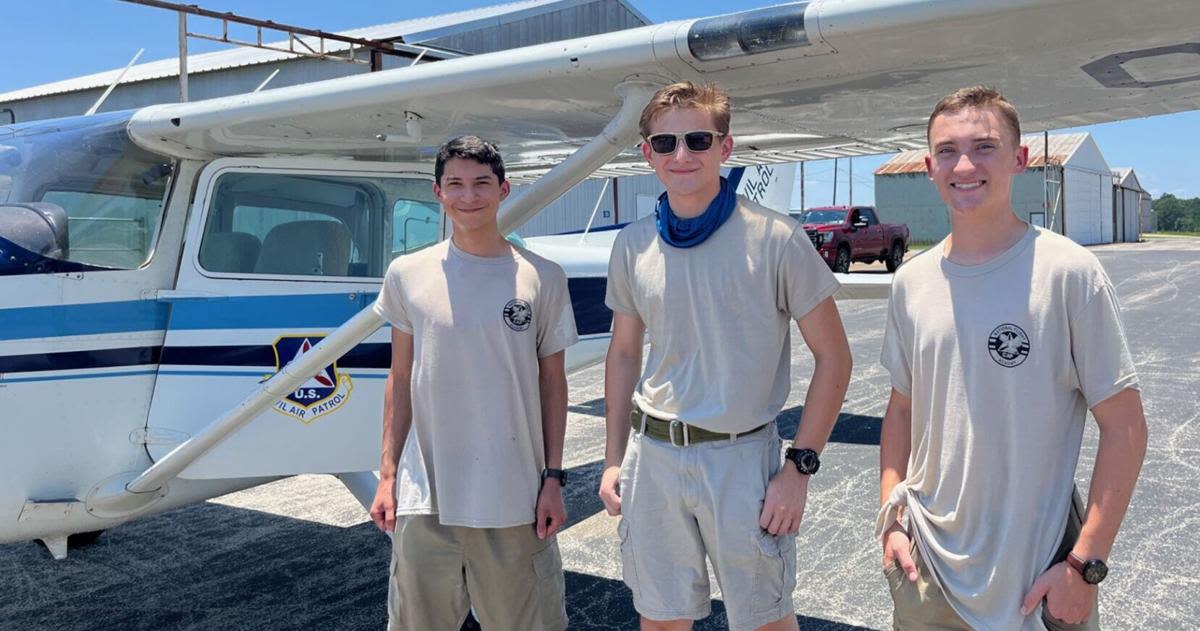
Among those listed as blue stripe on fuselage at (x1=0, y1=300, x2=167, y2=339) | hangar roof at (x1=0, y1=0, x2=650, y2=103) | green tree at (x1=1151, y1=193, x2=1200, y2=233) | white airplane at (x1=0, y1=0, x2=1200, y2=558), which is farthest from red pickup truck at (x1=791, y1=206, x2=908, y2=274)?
green tree at (x1=1151, y1=193, x2=1200, y2=233)

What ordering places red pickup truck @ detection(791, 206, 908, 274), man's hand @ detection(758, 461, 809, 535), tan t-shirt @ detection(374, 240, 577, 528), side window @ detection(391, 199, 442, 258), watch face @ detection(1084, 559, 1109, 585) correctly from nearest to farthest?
1. watch face @ detection(1084, 559, 1109, 585)
2. man's hand @ detection(758, 461, 809, 535)
3. tan t-shirt @ detection(374, 240, 577, 528)
4. side window @ detection(391, 199, 442, 258)
5. red pickup truck @ detection(791, 206, 908, 274)

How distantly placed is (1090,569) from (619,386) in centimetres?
107

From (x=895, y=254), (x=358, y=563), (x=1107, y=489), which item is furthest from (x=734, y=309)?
(x=895, y=254)

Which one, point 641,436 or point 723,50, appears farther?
point 723,50

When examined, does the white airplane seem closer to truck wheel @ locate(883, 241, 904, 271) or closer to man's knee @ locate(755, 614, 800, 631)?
man's knee @ locate(755, 614, 800, 631)

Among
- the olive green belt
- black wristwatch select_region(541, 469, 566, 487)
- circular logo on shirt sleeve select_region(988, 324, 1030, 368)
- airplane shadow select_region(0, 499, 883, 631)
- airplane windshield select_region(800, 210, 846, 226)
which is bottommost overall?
airplane shadow select_region(0, 499, 883, 631)

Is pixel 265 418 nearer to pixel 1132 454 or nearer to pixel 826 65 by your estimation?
pixel 826 65

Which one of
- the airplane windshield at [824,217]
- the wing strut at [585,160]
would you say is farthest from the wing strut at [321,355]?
the airplane windshield at [824,217]

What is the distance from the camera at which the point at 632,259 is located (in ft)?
7.29

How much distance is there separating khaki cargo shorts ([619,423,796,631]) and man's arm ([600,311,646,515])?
0.24 ft

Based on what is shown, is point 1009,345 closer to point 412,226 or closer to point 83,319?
point 412,226

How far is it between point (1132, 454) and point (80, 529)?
11.0 feet

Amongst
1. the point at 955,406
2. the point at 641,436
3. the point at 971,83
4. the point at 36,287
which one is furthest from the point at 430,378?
the point at 971,83

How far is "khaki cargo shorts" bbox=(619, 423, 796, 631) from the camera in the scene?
80.9 inches
